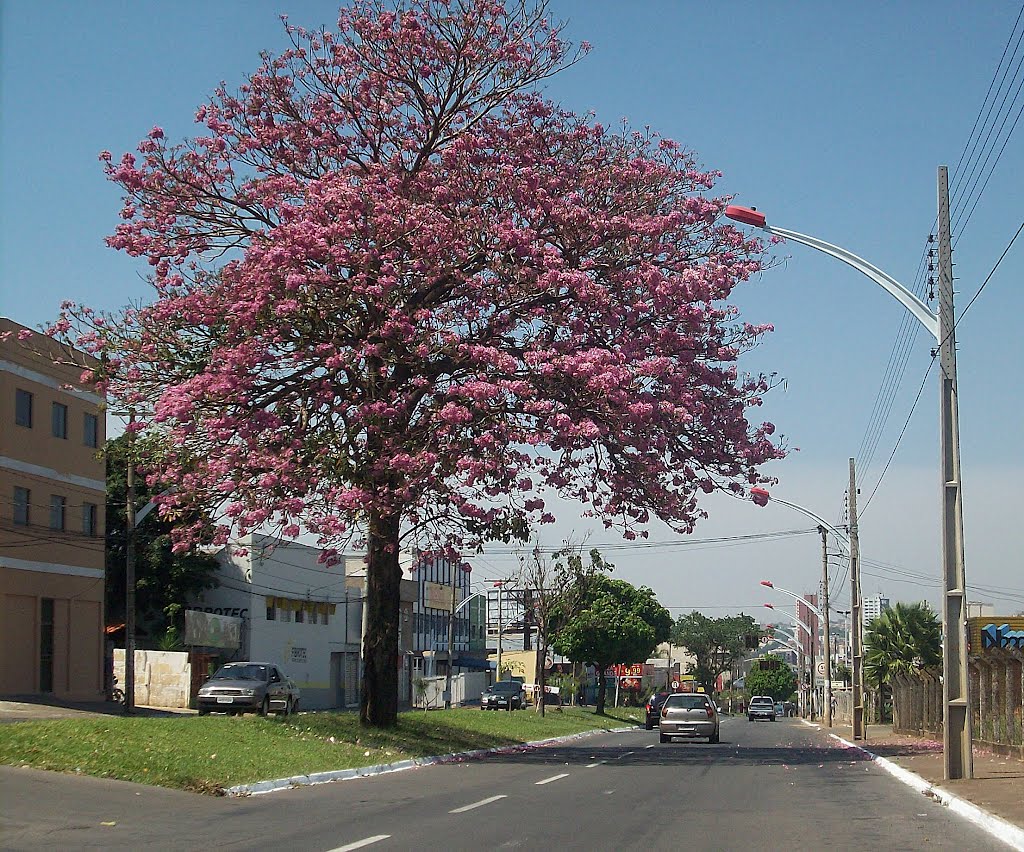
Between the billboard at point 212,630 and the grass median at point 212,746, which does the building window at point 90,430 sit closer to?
the billboard at point 212,630

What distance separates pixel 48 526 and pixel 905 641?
30.4m

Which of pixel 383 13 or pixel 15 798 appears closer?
pixel 15 798

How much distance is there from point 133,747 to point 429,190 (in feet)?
39.2

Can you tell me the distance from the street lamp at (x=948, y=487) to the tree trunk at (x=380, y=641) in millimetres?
11468

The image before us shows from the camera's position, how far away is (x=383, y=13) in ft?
85.6

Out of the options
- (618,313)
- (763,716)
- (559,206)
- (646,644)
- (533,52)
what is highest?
(533,52)

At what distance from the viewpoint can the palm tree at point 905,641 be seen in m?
45.9

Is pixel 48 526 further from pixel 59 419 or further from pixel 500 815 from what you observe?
pixel 500 815

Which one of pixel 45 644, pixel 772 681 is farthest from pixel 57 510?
pixel 772 681

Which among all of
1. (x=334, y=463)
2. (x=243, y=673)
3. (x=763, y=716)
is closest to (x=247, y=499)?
(x=334, y=463)

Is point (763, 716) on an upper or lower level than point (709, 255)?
lower

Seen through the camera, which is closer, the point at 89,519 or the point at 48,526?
the point at 48,526

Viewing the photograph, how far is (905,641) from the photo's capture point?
46312mm

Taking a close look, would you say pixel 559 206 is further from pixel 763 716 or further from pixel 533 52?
pixel 763 716
